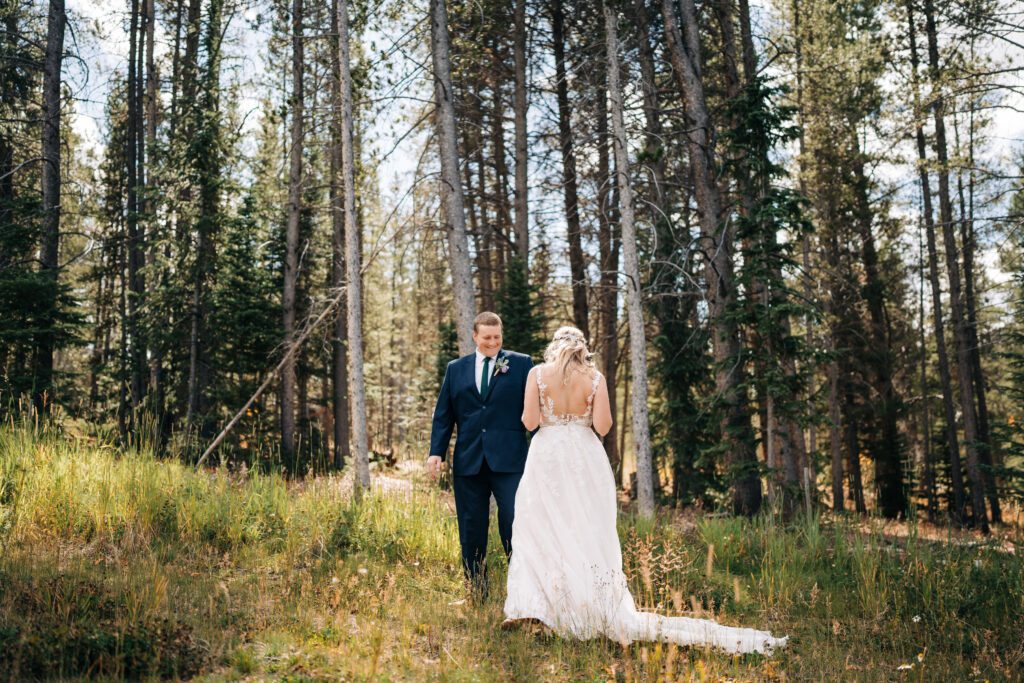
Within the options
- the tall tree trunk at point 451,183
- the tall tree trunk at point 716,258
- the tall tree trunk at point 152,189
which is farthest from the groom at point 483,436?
the tall tree trunk at point 152,189

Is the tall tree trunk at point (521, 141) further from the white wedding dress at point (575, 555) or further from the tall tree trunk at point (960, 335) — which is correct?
the white wedding dress at point (575, 555)

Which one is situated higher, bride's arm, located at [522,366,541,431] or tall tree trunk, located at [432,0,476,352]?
tall tree trunk, located at [432,0,476,352]

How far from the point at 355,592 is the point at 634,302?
6.78m

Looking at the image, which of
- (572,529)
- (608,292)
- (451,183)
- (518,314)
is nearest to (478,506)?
(572,529)

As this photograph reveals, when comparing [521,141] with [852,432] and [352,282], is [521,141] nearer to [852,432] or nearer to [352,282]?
[352,282]

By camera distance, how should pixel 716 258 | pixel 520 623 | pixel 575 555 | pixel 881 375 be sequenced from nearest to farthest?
pixel 520 623
pixel 575 555
pixel 716 258
pixel 881 375

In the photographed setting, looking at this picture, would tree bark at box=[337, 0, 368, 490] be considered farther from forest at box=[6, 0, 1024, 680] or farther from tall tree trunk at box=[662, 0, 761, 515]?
tall tree trunk at box=[662, 0, 761, 515]

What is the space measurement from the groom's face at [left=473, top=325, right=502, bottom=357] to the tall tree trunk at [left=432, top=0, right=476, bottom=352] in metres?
3.18

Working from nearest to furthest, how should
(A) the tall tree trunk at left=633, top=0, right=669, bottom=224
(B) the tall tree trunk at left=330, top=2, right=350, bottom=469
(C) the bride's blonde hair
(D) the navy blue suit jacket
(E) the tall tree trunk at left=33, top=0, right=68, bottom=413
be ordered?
(C) the bride's blonde hair
(D) the navy blue suit jacket
(A) the tall tree trunk at left=633, top=0, right=669, bottom=224
(E) the tall tree trunk at left=33, top=0, right=68, bottom=413
(B) the tall tree trunk at left=330, top=2, right=350, bottom=469

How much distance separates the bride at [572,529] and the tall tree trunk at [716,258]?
6.92 meters

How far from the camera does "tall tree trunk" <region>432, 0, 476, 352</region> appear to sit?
943cm

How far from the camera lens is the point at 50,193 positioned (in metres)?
14.7

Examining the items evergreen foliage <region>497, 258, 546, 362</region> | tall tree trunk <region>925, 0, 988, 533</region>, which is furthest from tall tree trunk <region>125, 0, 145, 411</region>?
tall tree trunk <region>925, 0, 988, 533</region>

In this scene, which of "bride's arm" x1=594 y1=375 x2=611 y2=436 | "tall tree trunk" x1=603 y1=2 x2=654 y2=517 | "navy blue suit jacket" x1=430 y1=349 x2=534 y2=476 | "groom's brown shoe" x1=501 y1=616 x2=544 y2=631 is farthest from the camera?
"tall tree trunk" x1=603 y1=2 x2=654 y2=517
